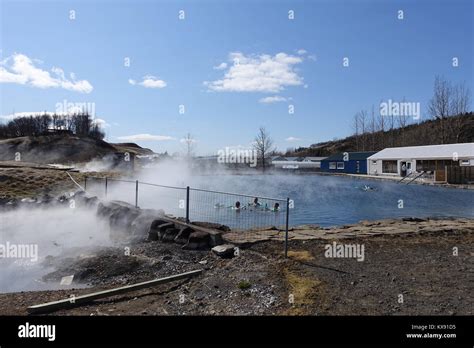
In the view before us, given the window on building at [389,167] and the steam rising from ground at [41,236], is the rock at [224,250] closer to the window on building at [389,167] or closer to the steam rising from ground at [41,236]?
the steam rising from ground at [41,236]

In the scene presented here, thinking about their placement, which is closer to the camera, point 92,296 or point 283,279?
point 92,296

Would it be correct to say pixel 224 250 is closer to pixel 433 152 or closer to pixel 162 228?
pixel 162 228

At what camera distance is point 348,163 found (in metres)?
67.6

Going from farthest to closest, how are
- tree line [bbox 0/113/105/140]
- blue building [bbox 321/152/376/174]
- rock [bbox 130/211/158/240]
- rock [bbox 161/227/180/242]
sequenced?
tree line [bbox 0/113/105/140] → blue building [bbox 321/152/376/174] → rock [bbox 130/211/158/240] → rock [bbox 161/227/180/242]

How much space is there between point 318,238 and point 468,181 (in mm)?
35890

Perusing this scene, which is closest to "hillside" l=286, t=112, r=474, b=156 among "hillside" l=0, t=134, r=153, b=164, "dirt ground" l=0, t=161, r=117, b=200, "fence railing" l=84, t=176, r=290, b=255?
"fence railing" l=84, t=176, r=290, b=255

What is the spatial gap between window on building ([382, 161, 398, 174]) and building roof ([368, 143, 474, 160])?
102cm

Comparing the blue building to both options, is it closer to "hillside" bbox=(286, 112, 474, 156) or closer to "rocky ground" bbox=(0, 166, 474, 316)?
"hillside" bbox=(286, 112, 474, 156)

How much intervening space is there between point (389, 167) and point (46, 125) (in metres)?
88.5

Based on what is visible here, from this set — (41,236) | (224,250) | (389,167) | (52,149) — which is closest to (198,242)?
(224,250)

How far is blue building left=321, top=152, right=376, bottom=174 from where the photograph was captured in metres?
63.2
